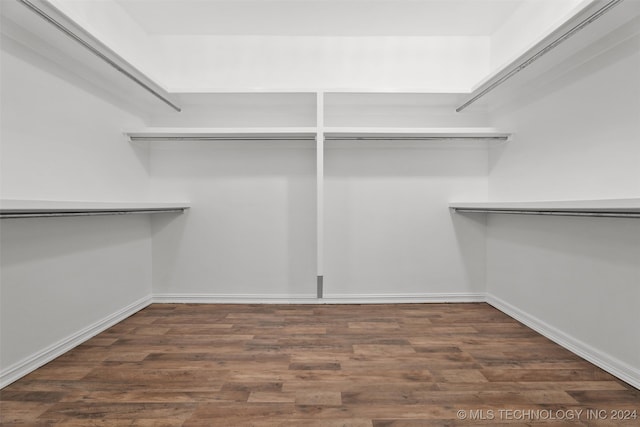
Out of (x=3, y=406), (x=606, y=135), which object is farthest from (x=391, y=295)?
(x=3, y=406)

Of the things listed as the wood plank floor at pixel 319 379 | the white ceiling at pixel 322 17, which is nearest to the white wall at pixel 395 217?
the wood plank floor at pixel 319 379

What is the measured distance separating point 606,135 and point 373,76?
5.28 feet

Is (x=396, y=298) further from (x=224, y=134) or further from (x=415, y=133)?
(x=224, y=134)

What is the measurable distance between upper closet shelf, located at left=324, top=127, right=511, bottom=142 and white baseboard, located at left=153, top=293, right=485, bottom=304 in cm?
127

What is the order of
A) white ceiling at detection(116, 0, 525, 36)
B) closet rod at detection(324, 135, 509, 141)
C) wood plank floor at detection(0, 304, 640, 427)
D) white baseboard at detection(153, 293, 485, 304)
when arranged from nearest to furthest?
wood plank floor at detection(0, 304, 640, 427), white ceiling at detection(116, 0, 525, 36), closet rod at detection(324, 135, 509, 141), white baseboard at detection(153, 293, 485, 304)

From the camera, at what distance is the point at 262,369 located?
1443mm

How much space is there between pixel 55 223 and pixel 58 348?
658mm

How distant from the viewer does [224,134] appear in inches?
86.6

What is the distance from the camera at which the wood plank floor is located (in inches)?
44.5

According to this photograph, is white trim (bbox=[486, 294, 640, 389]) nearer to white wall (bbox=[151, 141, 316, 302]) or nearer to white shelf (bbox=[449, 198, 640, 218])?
white shelf (bbox=[449, 198, 640, 218])

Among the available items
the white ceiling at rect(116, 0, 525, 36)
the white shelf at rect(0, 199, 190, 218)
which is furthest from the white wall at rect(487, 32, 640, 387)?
the white shelf at rect(0, 199, 190, 218)

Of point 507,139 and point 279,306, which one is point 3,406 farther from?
point 507,139

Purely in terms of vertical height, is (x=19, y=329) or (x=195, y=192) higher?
(x=195, y=192)

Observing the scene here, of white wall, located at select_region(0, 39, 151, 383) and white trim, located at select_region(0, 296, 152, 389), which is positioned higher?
white wall, located at select_region(0, 39, 151, 383)
